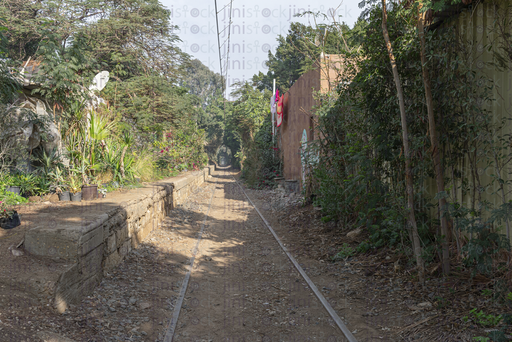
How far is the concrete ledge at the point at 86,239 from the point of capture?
11.0ft

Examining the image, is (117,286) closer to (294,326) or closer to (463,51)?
(294,326)

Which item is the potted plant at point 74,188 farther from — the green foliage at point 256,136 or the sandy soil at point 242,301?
the green foliage at point 256,136

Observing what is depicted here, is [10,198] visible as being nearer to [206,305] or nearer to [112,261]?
[112,261]

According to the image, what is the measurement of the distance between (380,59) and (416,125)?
3.14 ft

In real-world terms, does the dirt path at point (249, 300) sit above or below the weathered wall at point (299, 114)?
below

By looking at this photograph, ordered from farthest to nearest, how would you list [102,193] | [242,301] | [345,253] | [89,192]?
[102,193] → [89,192] → [345,253] → [242,301]

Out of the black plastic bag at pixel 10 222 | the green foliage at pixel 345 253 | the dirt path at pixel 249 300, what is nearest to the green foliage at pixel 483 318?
the dirt path at pixel 249 300

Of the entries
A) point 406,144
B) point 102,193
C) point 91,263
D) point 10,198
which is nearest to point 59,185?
point 102,193

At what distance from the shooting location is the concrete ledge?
3.36m

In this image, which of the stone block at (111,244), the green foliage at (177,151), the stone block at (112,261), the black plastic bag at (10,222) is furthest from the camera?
the green foliage at (177,151)

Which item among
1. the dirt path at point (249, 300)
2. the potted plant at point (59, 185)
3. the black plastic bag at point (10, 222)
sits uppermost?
the potted plant at point (59, 185)

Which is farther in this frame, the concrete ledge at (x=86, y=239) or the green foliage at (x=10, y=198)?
the green foliage at (x=10, y=198)

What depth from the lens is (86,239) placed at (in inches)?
144

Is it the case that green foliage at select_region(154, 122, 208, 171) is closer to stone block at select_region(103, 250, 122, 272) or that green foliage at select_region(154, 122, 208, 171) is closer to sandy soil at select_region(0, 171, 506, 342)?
sandy soil at select_region(0, 171, 506, 342)
